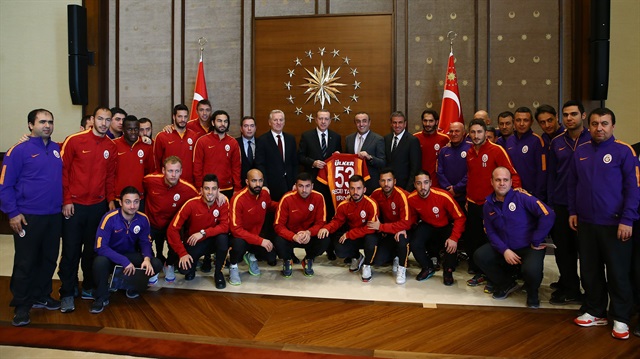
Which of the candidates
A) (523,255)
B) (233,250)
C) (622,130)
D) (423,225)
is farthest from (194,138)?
(622,130)

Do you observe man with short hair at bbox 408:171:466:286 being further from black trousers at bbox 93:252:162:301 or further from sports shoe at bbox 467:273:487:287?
black trousers at bbox 93:252:162:301

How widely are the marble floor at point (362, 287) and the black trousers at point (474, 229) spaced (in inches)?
13.8

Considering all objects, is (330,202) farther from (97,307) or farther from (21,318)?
(21,318)

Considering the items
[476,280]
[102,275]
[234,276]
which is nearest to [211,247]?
[234,276]

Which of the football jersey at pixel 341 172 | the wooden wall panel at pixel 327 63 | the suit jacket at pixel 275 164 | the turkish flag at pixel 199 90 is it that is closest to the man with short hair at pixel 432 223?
the football jersey at pixel 341 172

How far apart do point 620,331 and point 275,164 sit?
3.68m

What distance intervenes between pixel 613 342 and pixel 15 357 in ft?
13.4

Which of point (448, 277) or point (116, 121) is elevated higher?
point (116, 121)

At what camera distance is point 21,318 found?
11.7ft

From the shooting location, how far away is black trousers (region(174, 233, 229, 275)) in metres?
4.59

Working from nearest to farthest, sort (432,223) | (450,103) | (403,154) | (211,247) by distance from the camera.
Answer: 1. (211,247)
2. (432,223)
3. (403,154)
4. (450,103)

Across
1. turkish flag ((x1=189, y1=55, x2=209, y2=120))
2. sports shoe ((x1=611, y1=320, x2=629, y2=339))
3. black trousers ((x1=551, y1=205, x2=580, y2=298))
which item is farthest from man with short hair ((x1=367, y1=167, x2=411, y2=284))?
turkish flag ((x1=189, y1=55, x2=209, y2=120))

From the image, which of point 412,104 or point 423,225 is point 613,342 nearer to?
point 423,225

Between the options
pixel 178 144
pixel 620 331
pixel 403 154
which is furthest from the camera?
pixel 403 154
